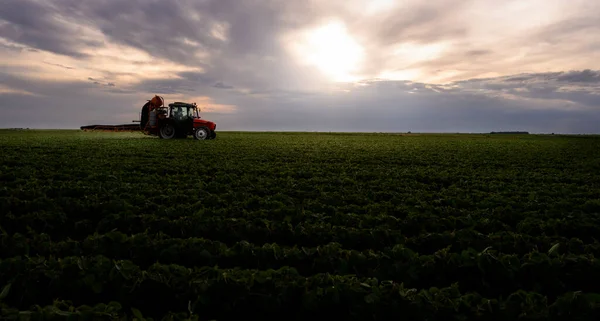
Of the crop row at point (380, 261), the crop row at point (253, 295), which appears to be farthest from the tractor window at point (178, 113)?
the crop row at point (253, 295)

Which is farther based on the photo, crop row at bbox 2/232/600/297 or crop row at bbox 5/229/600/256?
crop row at bbox 5/229/600/256

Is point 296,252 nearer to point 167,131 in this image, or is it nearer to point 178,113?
point 178,113

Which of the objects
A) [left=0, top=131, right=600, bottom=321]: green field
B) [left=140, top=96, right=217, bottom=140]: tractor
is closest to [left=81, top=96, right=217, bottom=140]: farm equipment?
[left=140, top=96, right=217, bottom=140]: tractor

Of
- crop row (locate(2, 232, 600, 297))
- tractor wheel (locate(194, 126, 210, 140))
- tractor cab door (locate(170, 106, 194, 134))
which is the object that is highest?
tractor cab door (locate(170, 106, 194, 134))

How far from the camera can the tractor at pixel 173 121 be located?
3409 cm

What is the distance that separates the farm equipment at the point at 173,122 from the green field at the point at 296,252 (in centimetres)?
2261

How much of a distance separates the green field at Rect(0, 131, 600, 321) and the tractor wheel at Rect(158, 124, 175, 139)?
22.7 m

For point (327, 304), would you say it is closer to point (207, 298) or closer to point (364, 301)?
point (364, 301)

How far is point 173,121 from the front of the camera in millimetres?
34125

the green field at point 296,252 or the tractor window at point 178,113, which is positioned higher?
the tractor window at point 178,113

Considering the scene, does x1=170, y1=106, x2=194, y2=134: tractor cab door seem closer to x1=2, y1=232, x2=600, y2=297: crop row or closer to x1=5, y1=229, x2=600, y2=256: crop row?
x1=5, y1=229, x2=600, y2=256: crop row

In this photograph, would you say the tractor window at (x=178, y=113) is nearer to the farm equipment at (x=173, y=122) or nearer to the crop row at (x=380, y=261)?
the farm equipment at (x=173, y=122)

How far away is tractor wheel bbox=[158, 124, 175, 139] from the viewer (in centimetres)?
3441

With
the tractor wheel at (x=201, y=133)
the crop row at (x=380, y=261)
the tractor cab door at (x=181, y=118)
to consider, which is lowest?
the crop row at (x=380, y=261)
